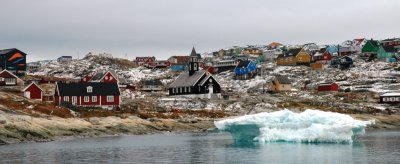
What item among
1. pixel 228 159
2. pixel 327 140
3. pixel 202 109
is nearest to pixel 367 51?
pixel 202 109

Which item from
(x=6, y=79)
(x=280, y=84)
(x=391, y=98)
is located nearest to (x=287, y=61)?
(x=280, y=84)

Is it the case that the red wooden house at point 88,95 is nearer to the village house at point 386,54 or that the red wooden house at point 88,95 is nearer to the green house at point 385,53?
the village house at point 386,54

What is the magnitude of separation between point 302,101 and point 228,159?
70.4 m

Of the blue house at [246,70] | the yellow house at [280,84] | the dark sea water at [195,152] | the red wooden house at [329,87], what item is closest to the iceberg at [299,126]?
the dark sea water at [195,152]

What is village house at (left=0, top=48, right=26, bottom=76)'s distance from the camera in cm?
14875

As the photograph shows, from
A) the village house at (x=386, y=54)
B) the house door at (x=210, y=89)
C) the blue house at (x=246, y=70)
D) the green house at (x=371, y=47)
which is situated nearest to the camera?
the house door at (x=210, y=89)

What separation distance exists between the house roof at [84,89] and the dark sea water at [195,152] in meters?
36.5

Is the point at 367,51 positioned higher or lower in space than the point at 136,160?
higher

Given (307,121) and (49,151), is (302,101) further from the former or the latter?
(49,151)

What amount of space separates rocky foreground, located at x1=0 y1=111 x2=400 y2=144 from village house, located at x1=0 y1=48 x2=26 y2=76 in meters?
76.7

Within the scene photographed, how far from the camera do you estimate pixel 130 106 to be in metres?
102

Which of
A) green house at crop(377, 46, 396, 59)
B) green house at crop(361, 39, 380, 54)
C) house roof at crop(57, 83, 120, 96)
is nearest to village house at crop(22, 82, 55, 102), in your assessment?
house roof at crop(57, 83, 120, 96)

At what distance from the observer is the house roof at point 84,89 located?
3930 inches

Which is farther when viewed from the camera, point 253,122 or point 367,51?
point 367,51
